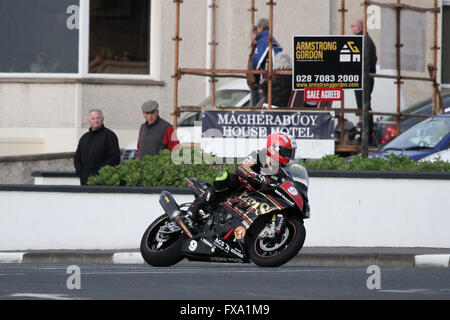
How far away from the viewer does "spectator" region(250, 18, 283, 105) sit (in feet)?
69.5

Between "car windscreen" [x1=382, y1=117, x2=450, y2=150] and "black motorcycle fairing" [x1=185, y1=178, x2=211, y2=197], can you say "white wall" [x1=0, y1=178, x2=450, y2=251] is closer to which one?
"black motorcycle fairing" [x1=185, y1=178, x2=211, y2=197]

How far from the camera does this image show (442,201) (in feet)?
53.6

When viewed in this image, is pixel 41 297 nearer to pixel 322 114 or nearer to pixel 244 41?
pixel 322 114

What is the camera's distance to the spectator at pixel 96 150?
18.0 meters

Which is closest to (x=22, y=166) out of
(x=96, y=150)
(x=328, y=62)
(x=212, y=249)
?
(x=96, y=150)

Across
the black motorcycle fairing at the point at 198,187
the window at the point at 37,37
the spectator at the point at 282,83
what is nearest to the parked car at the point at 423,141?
the spectator at the point at 282,83

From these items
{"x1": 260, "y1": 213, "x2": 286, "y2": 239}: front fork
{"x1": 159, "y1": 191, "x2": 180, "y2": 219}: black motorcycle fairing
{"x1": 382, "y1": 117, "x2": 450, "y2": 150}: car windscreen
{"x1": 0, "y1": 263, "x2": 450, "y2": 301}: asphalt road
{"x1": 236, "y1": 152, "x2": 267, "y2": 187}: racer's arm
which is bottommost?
{"x1": 0, "y1": 263, "x2": 450, "y2": 301}: asphalt road

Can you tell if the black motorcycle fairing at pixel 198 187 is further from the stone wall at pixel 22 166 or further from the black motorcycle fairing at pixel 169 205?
the stone wall at pixel 22 166

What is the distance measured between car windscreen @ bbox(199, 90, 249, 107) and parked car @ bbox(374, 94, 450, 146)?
98.5 inches

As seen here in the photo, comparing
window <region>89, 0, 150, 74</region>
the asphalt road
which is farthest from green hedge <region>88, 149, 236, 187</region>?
window <region>89, 0, 150, 74</region>

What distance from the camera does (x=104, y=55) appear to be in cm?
2881

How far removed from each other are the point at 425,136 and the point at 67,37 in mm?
11147
